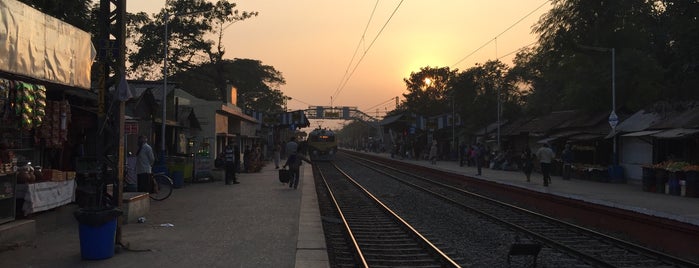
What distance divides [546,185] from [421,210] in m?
7.00

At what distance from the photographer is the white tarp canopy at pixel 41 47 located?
790cm

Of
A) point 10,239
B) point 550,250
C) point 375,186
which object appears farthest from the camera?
point 375,186

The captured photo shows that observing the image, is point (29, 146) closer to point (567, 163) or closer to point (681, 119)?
point (681, 119)

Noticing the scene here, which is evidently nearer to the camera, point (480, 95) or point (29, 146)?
point (29, 146)

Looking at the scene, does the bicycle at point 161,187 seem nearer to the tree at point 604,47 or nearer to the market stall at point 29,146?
the market stall at point 29,146

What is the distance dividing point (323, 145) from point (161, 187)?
34279 mm

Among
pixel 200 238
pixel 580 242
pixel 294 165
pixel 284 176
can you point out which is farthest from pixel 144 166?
pixel 580 242

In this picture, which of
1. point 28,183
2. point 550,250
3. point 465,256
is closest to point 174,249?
point 28,183

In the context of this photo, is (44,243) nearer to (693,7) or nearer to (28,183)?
(28,183)

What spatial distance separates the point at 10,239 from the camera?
25.0 ft

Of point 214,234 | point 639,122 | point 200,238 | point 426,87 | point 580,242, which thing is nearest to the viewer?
point 200,238

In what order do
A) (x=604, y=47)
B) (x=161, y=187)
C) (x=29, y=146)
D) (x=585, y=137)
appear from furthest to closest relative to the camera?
1. (x=604, y=47)
2. (x=585, y=137)
3. (x=161, y=187)
4. (x=29, y=146)

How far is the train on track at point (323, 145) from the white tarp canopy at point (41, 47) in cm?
3794

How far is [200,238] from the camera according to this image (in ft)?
28.9
